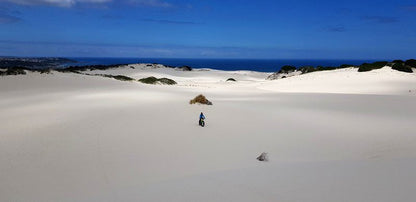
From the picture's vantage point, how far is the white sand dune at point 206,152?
444 centimetres

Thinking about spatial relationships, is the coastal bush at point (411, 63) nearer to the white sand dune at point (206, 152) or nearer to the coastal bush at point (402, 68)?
the coastal bush at point (402, 68)

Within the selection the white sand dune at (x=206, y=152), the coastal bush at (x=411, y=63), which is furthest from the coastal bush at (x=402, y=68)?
the white sand dune at (x=206, y=152)

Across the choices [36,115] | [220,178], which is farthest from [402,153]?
[36,115]

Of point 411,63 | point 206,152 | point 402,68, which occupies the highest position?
point 411,63

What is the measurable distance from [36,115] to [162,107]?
4.42 m

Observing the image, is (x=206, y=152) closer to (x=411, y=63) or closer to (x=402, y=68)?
(x=402, y=68)

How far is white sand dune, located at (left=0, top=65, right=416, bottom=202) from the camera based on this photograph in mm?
4441

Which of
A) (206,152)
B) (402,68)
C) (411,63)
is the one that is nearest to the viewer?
(206,152)

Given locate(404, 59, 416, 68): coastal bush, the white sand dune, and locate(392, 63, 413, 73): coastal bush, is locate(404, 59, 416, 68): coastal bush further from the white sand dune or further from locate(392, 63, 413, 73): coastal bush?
the white sand dune

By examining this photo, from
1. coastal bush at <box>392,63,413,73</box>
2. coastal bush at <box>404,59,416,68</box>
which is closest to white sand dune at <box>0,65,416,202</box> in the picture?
coastal bush at <box>392,63,413,73</box>

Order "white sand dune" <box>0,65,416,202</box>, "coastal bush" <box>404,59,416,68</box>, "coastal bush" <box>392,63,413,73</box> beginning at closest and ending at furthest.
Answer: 1. "white sand dune" <box>0,65,416,202</box>
2. "coastal bush" <box>392,63,413,73</box>
3. "coastal bush" <box>404,59,416,68</box>

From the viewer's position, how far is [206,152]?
6832mm

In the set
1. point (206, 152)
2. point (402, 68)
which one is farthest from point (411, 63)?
point (206, 152)

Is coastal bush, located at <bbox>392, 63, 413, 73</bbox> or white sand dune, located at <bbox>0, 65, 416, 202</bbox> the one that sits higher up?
coastal bush, located at <bbox>392, 63, 413, 73</bbox>
